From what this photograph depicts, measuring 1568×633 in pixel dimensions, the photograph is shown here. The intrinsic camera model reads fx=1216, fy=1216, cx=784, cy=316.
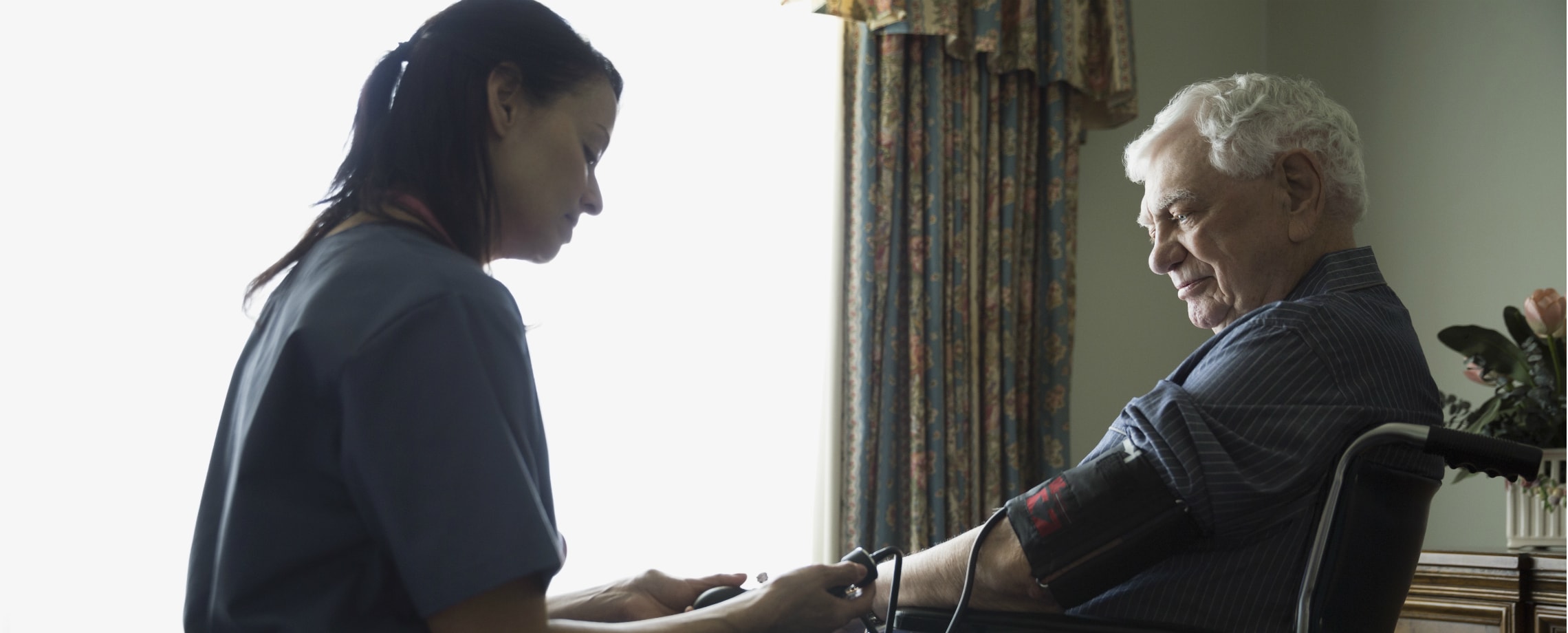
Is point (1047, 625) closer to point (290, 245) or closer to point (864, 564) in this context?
point (864, 564)

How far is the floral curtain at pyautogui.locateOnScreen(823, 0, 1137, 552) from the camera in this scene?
2840 mm

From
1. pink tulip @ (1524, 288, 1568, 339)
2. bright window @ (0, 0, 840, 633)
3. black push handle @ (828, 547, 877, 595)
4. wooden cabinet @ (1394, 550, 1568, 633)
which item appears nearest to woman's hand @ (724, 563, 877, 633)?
black push handle @ (828, 547, 877, 595)

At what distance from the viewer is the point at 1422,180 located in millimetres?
3307

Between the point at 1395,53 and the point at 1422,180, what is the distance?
1.24ft

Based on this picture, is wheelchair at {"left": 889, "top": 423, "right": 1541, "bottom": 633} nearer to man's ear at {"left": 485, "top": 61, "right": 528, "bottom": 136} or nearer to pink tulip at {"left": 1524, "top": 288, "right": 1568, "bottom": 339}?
man's ear at {"left": 485, "top": 61, "right": 528, "bottom": 136}

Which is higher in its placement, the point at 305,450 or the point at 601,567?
the point at 305,450

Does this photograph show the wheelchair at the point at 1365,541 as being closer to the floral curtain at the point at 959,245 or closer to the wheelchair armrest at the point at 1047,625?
the wheelchair armrest at the point at 1047,625

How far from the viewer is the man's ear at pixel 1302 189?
1475 mm

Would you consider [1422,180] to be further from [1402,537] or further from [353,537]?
[353,537]

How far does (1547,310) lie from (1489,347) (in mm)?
161

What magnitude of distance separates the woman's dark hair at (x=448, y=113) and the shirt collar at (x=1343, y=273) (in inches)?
35.9

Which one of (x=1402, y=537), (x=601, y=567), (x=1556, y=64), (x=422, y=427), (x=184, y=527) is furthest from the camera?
(x=1556, y=64)

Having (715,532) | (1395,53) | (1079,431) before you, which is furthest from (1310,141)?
(1395,53)

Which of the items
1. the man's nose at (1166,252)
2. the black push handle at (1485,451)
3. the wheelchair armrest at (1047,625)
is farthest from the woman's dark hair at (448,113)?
the man's nose at (1166,252)
